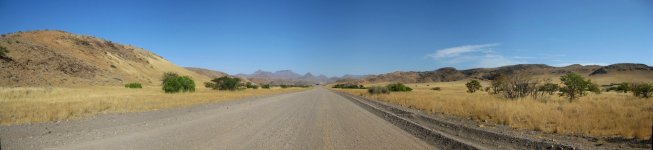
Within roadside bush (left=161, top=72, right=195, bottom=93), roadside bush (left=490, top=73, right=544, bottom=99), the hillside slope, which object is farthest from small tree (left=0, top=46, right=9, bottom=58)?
roadside bush (left=490, top=73, right=544, bottom=99)

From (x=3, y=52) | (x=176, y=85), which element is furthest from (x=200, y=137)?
(x=3, y=52)

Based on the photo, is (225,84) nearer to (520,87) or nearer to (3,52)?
(3,52)

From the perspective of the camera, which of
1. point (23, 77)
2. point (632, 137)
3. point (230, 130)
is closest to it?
point (632, 137)

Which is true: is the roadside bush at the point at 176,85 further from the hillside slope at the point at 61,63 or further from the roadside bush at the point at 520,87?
the roadside bush at the point at 520,87

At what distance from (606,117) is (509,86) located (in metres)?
18.4

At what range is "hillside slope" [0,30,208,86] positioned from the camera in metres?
51.4

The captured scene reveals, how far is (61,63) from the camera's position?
209 feet

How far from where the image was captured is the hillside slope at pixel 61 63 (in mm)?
51425

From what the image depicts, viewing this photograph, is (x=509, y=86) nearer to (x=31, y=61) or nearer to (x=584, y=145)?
(x=584, y=145)

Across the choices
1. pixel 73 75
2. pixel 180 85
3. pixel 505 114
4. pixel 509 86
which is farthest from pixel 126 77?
pixel 505 114

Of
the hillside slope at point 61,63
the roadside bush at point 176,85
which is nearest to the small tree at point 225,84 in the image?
the hillside slope at point 61,63

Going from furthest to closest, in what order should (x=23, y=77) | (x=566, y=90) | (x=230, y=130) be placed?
(x=23, y=77), (x=566, y=90), (x=230, y=130)

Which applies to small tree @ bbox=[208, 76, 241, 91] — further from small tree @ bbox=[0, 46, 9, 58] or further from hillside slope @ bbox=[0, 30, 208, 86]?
small tree @ bbox=[0, 46, 9, 58]

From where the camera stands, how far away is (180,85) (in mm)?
58812
